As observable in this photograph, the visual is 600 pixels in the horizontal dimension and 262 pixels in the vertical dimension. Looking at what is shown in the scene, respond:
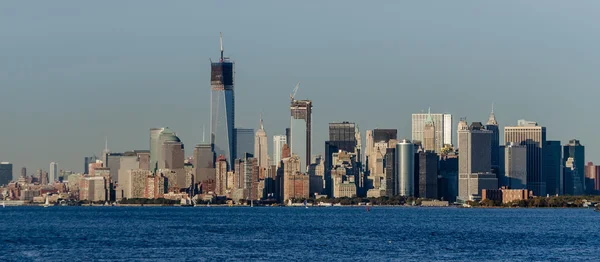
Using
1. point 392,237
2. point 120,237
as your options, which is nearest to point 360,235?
point 392,237

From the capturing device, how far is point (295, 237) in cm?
12475

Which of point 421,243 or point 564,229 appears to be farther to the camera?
point 564,229

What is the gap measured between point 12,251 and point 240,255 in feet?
65.8

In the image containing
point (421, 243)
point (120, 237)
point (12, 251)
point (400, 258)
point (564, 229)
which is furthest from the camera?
point (564, 229)

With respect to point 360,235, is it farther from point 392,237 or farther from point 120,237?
point 120,237

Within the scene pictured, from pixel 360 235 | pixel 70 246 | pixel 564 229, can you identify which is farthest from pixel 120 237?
pixel 564 229

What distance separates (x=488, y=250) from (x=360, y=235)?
91.4 feet

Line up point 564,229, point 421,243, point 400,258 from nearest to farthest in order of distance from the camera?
point 400,258
point 421,243
point 564,229

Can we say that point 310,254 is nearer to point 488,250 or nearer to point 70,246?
point 488,250

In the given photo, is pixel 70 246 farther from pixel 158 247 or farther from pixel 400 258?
pixel 400 258

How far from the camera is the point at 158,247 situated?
105 meters

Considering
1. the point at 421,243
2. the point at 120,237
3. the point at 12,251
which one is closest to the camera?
the point at 12,251

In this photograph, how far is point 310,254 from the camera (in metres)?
97.6

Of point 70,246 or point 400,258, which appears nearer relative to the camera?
point 400,258
